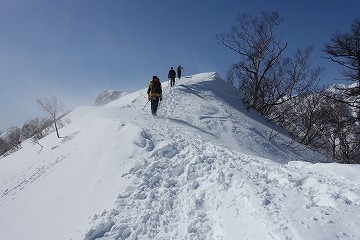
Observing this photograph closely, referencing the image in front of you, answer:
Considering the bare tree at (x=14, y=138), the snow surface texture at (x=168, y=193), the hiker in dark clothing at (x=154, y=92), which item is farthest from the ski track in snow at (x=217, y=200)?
the bare tree at (x=14, y=138)

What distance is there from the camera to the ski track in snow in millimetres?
4512

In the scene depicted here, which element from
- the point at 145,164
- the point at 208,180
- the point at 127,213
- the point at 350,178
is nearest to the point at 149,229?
the point at 127,213

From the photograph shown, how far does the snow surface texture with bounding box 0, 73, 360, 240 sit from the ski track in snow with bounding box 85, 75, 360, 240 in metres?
0.02

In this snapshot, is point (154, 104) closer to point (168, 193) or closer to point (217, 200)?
point (168, 193)

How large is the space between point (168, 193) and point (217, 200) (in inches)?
50.9

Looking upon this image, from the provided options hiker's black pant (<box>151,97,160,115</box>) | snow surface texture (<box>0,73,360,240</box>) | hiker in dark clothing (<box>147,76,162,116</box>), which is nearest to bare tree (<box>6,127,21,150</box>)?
hiker's black pant (<box>151,97,160,115</box>)

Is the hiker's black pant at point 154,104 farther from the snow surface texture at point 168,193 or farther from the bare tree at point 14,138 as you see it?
the bare tree at point 14,138

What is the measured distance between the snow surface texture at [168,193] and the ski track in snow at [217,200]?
19 mm

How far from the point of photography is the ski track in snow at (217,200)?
14.8ft

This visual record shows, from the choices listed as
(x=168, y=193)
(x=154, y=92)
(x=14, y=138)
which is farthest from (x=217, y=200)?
(x=14, y=138)

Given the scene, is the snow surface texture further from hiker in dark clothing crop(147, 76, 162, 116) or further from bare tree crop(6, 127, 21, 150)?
bare tree crop(6, 127, 21, 150)

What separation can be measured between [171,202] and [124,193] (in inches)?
48.6

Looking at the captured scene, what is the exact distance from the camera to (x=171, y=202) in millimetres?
6309

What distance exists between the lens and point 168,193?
6.63m
